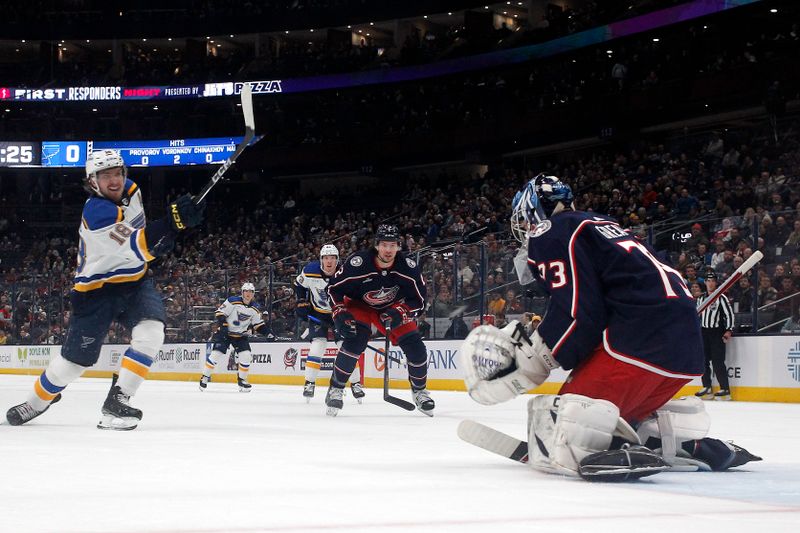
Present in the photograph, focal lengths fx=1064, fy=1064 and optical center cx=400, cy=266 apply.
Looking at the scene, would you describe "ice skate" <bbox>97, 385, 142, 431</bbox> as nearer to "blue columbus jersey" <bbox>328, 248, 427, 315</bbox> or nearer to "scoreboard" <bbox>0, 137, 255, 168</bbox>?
"blue columbus jersey" <bbox>328, 248, 427, 315</bbox>

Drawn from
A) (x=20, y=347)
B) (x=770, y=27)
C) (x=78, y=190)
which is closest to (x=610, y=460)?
(x=20, y=347)

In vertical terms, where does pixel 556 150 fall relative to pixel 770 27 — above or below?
below

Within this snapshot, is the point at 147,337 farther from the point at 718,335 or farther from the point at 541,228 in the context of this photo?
the point at 718,335

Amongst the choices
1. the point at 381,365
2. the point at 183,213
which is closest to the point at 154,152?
the point at 381,365

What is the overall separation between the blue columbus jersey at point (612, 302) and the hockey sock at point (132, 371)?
3.50 m

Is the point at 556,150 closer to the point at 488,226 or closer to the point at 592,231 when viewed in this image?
the point at 488,226

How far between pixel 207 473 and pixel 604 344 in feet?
5.80

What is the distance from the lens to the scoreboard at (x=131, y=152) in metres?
37.8

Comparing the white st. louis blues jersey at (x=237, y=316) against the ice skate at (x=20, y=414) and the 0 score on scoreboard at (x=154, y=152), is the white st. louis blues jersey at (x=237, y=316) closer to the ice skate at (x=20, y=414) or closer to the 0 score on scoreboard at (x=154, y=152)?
the ice skate at (x=20, y=414)

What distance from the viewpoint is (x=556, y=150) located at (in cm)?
3209

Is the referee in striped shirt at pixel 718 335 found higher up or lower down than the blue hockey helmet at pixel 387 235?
lower down

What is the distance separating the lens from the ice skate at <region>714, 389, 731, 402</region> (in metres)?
12.6

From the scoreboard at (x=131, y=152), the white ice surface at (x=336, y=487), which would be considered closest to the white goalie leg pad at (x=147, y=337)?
the white ice surface at (x=336, y=487)

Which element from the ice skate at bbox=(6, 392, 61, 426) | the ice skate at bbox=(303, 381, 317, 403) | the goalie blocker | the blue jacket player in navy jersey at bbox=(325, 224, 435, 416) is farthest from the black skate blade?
the ice skate at bbox=(303, 381, 317, 403)
